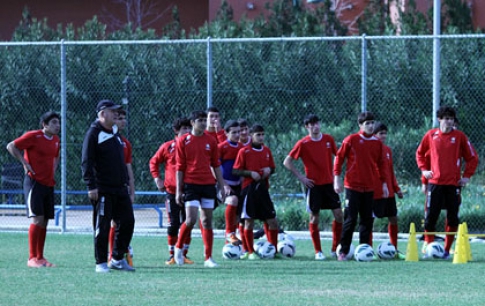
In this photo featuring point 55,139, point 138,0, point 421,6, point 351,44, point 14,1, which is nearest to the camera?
point 55,139

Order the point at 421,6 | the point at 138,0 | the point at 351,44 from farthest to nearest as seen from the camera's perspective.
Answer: the point at 138,0 → the point at 421,6 → the point at 351,44

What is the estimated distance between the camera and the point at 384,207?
1535cm

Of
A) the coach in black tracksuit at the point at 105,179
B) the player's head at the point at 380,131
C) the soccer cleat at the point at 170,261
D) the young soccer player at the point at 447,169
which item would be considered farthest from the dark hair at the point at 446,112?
the coach in black tracksuit at the point at 105,179

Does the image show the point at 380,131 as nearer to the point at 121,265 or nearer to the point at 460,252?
the point at 460,252

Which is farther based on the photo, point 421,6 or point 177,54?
point 421,6

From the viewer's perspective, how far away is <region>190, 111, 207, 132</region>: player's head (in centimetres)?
1353

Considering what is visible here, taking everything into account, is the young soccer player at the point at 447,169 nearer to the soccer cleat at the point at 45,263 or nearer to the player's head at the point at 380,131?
the player's head at the point at 380,131

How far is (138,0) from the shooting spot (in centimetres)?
3394

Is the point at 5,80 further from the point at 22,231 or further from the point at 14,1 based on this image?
the point at 14,1

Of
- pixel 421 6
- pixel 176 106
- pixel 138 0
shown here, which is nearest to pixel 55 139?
pixel 176 106

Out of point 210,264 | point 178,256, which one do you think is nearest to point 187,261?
point 178,256

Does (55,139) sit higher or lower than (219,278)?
higher

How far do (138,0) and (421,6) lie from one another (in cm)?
877

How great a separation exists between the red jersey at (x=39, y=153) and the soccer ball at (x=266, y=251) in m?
2.94
